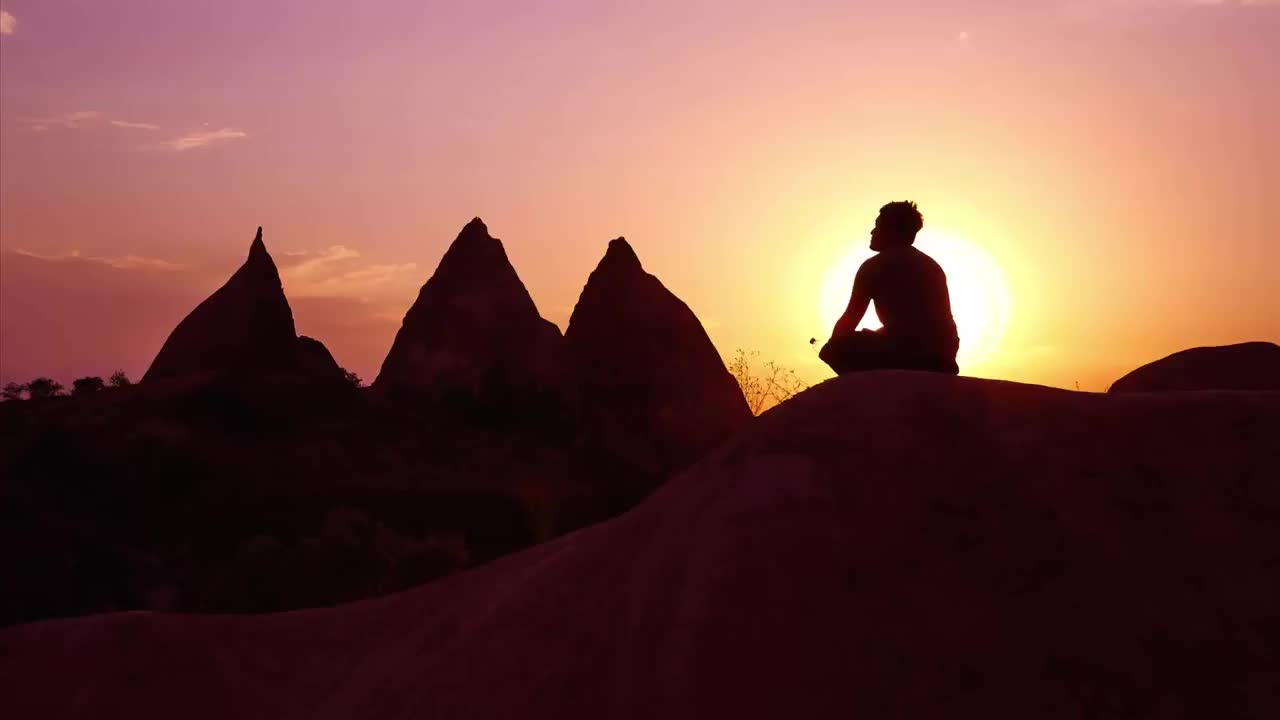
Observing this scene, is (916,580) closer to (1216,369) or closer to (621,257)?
(1216,369)

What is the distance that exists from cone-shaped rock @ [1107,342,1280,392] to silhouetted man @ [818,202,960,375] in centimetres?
612

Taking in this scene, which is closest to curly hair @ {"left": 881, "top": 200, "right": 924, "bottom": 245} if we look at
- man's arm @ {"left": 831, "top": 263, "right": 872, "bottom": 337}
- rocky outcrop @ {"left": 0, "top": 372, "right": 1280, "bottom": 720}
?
man's arm @ {"left": 831, "top": 263, "right": 872, "bottom": 337}

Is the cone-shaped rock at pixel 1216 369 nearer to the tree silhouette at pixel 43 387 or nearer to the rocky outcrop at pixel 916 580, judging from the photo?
the rocky outcrop at pixel 916 580

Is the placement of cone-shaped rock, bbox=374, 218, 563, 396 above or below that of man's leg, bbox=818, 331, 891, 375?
above

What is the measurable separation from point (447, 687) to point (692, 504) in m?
1.24

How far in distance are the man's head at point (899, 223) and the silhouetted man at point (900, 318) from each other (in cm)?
7

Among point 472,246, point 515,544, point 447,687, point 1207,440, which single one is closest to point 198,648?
point 447,687

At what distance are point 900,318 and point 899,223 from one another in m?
0.57

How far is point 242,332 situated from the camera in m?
24.4

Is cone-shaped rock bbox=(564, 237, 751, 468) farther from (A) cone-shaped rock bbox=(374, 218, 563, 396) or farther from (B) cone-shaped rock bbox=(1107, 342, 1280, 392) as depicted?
(B) cone-shaped rock bbox=(1107, 342, 1280, 392)

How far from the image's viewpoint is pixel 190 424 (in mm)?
19953

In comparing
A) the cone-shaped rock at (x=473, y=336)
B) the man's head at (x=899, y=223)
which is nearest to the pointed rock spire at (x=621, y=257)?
the cone-shaped rock at (x=473, y=336)

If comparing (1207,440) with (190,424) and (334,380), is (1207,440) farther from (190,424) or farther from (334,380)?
(334,380)

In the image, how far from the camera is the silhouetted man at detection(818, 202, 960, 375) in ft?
17.3
